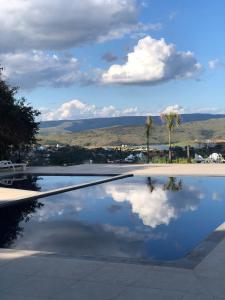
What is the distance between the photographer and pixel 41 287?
4301 mm

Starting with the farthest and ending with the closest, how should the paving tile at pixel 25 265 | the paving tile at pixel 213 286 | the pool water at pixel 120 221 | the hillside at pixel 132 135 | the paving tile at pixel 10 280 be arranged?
the hillside at pixel 132 135
the pool water at pixel 120 221
the paving tile at pixel 25 265
the paving tile at pixel 10 280
the paving tile at pixel 213 286

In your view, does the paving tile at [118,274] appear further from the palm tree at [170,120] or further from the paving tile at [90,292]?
the palm tree at [170,120]

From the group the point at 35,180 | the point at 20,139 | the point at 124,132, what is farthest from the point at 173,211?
the point at 124,132

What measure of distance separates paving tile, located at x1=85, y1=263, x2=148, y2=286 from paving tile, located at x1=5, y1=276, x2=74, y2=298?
10.8 inches

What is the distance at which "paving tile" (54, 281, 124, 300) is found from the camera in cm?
404

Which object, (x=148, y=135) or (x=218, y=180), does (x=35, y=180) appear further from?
(x=148, y=135)

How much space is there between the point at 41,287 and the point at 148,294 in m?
1.00

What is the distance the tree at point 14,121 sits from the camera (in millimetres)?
16766

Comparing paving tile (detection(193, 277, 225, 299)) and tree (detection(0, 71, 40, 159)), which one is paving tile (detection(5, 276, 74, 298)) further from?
tree (detection(0, 71, 40, 159))

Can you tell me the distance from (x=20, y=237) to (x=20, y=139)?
10.6m

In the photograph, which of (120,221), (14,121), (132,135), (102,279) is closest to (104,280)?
(102,279)

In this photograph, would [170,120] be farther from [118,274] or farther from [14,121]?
[118,274]

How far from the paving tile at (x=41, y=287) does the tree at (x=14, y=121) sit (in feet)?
41.8

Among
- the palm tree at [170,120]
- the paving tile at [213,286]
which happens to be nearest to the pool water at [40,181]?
the palm tree at [170,120]
